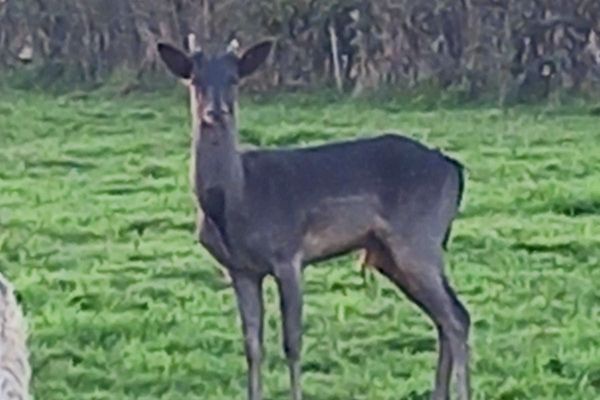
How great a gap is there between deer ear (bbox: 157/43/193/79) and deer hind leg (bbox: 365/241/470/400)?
3.36 ft

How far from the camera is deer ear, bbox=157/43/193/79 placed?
26.3 feet

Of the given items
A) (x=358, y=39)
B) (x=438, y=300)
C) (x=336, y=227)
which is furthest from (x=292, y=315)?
(x=358, y=39)

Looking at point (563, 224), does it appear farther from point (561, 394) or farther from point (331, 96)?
point (331, 96)

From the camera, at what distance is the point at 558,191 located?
12602 mm

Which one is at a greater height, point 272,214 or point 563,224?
point 272,214

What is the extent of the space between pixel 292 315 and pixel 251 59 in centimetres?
96

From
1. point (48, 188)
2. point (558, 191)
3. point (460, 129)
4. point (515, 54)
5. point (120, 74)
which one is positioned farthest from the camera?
point (120, 74)

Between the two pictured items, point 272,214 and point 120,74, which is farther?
point 120,74

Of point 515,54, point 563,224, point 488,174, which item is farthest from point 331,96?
point 563,224

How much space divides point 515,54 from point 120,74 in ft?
11.5

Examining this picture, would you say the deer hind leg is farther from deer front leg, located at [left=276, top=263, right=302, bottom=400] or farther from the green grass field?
deer front leg, located at [left=276, top=263, right=302, bottom=400]

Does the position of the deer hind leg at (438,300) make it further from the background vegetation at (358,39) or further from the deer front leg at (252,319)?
the background vegetation at (358,39)

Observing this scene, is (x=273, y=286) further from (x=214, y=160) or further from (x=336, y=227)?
(x=214, y=160)

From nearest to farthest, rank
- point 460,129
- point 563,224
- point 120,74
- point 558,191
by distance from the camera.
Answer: point 563,224, point 558,191, point 460,129, point 120,74
